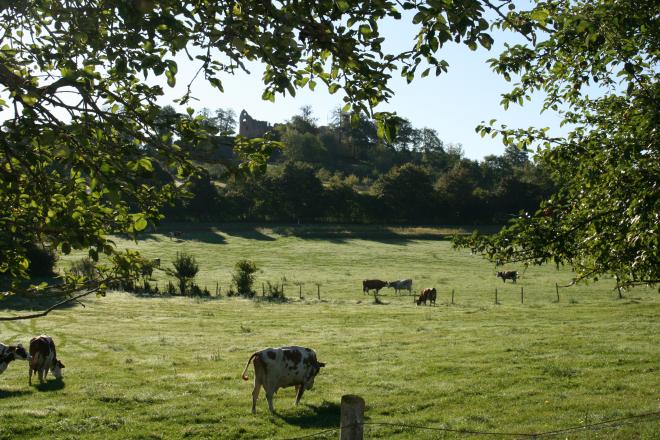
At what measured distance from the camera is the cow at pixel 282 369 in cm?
1565

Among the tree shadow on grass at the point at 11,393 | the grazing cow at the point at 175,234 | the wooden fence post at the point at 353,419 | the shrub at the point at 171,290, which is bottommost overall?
the shrub at the point at 171,290

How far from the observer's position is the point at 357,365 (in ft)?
68.3

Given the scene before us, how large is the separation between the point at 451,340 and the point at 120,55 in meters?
21.4

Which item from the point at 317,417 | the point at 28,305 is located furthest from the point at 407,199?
the point at 317,417

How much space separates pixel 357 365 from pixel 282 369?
5453 millimetres

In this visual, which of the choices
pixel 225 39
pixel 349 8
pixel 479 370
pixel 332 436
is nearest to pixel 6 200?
pixel 225 39

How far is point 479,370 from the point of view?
19.3 meters

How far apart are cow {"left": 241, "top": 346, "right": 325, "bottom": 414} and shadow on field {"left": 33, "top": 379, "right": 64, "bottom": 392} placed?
19.5 feet

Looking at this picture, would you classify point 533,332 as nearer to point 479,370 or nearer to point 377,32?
point 479,370

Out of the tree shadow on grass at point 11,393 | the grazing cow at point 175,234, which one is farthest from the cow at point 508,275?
the grazing cow at point 175,234

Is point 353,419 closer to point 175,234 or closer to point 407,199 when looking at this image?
point 175,234

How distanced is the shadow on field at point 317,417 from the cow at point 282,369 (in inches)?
27.5

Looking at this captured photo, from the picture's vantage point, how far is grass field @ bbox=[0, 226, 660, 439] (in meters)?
13.9

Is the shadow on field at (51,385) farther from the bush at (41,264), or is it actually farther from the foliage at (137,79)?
the bush at (41,264)
